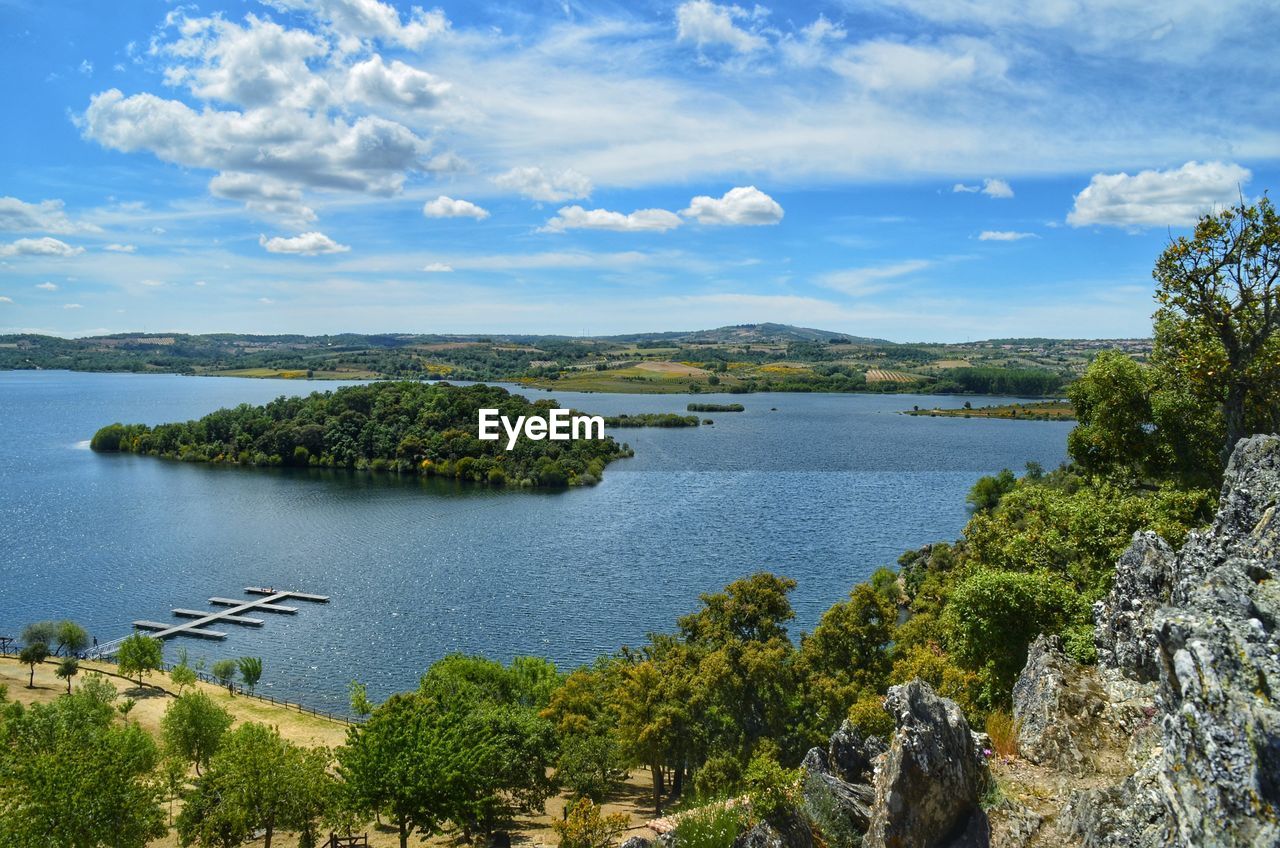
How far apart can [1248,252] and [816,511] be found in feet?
207

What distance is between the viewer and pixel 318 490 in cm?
10594

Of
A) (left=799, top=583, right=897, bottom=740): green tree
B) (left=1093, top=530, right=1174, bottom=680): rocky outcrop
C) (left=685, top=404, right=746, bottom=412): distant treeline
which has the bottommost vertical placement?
(left=799, top=583, right=897, bottom=740): green tree

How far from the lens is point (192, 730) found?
34031mm

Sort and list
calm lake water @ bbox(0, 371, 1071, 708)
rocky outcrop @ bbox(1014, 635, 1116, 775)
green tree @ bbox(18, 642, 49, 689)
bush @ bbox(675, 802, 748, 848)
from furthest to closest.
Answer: calm lake water @ bbox(0, 371, 1071, 708)
green tree @ bbox(18, 642, 49, 689)
bush @ bbox(675, 802, 748, 848)
rocky outcrop @ bbox(1014, 635, 1116, 775)

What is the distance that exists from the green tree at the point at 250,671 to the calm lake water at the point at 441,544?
1.27 metres

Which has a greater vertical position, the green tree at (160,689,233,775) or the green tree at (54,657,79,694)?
the green tree at (160,689,233,775)

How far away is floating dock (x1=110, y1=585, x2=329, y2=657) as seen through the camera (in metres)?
54.7

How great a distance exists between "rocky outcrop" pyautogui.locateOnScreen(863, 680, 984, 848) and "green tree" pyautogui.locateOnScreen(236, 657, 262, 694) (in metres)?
43.4

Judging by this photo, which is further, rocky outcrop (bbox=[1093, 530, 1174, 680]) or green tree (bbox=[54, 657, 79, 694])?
green tree (bbox=[54, 657, 79, 694])

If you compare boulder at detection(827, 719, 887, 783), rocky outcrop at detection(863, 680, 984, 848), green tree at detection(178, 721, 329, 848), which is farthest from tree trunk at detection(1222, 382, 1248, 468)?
green tree at detection(178, 721, 329, 848)

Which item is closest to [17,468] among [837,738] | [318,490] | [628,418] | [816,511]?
[318,490]

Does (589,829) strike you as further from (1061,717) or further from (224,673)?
(224,673)

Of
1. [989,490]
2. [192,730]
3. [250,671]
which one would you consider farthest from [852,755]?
[989,490]

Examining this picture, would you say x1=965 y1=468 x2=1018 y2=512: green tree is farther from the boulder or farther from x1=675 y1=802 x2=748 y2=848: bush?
x1=675 y1=802 x2=748 y2=848: bush
